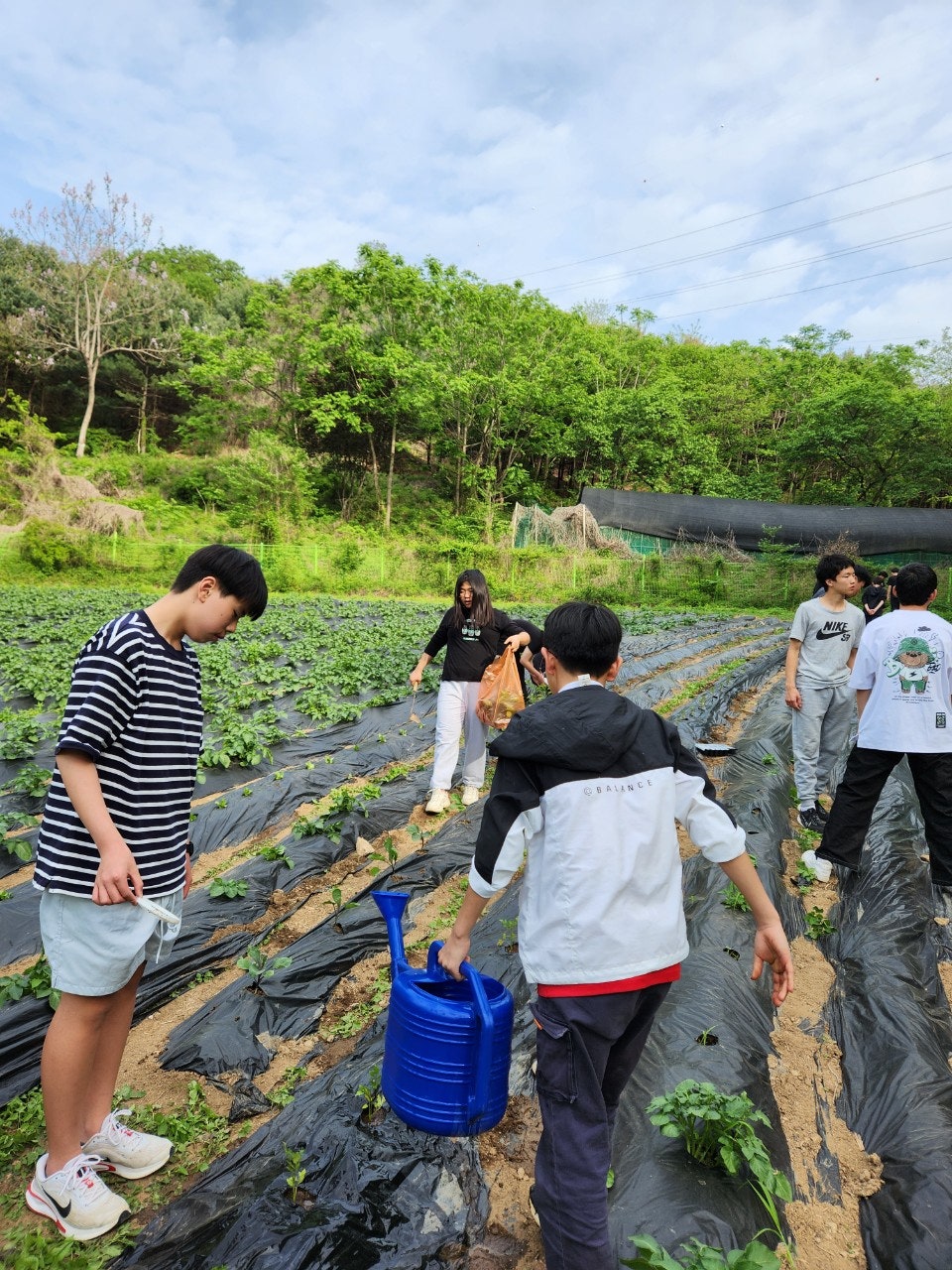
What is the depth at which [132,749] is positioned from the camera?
191cm

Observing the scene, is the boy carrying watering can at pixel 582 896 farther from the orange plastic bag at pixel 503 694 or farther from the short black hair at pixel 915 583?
the orange plastic bag at pixel 503 694

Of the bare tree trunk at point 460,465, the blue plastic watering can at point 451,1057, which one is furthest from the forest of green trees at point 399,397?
the blue plastic watering can at point 451,1057

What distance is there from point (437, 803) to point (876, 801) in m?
2.84

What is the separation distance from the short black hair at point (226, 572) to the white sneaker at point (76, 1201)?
1620 mm

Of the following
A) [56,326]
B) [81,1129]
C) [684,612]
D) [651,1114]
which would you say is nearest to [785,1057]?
[651,1114]

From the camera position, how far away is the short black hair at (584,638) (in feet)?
5.64

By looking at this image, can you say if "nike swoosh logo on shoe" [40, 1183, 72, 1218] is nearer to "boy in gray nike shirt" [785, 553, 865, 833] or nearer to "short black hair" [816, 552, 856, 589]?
"boy in gray nike shirt" [785, 553, 865, 833]

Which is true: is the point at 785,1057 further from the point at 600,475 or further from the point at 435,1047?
the point at 600,475

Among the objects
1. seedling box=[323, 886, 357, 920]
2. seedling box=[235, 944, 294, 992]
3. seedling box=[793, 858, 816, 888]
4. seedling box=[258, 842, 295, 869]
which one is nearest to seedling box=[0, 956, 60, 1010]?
seedling box=[235, 944, 294, 992]

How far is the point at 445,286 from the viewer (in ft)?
98.2

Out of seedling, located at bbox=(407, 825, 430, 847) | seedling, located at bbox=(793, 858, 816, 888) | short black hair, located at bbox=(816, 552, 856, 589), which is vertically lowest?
seedling, located at bbox=(407, 825, 430, 847)

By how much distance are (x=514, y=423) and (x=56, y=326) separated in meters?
20.5

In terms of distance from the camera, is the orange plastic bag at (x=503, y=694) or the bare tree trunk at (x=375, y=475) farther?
the bare tree trunk at (x=375, y=475)

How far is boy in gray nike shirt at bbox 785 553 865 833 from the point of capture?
15.1ft
